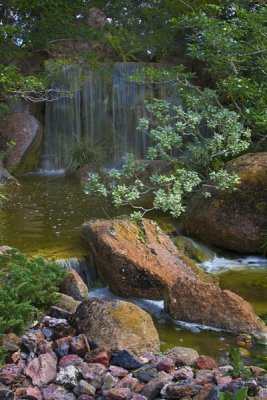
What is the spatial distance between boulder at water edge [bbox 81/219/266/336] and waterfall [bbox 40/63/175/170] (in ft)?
28.3

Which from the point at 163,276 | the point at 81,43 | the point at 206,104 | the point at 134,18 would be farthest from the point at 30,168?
the point at 163,276

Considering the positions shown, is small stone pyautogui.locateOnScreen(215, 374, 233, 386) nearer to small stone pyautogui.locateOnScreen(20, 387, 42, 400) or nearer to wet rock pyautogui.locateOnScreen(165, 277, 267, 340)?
small stone pyautogui.locateOnScreen(20, 387, 42, 400)

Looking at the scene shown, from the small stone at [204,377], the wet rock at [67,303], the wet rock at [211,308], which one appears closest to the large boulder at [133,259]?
the wet rock at [211,308]

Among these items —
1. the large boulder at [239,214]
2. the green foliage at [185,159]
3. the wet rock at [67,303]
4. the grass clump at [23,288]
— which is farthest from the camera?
the large boulder at [239,214]

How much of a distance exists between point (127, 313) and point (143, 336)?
27 centimetres

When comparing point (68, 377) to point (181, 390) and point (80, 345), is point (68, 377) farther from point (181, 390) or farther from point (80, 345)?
point (181, 390)

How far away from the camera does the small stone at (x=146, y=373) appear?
13.0 feet

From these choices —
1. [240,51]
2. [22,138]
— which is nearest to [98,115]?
[22,138]

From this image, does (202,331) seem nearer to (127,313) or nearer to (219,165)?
(127,313)

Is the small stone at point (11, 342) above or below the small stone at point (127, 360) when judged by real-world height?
above

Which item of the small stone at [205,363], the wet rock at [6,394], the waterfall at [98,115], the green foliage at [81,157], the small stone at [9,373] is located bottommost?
the small stone at [205,363]

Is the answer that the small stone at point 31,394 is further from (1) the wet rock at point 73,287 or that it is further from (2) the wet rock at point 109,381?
(1) the wet rock at point 73,287

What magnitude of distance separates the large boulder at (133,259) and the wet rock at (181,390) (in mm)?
2301

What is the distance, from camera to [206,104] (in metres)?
8.51
